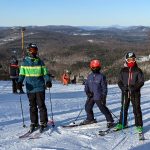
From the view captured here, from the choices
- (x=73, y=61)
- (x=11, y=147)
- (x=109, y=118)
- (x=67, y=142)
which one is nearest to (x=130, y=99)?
(x=109, y=118)

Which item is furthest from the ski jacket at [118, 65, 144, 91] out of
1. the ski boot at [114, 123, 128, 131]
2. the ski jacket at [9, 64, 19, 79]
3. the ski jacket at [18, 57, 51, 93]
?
the ski jacket at [9, 64, 19, 79]

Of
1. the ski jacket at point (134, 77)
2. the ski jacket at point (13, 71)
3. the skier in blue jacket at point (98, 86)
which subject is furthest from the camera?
the ski jacket at point (13, 71)

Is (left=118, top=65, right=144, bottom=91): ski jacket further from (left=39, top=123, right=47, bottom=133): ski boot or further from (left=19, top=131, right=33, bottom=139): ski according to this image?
(left=19, top=131, right=33, bottom=139): ski

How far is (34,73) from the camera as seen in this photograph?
27.7 feet

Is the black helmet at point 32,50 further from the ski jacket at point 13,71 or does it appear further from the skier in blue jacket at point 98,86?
the ski jacket at point 13,71

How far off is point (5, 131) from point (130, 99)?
2.73 meters

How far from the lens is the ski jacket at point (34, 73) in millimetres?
8430

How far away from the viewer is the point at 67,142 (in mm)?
7801

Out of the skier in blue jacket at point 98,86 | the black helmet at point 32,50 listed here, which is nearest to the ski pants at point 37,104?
the black helmet at point 32,50

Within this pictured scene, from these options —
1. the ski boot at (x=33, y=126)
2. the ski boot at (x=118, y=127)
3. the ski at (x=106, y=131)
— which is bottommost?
the ski at (x=106, y=131)

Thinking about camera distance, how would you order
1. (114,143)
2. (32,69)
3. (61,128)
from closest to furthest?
(114,143), (32,69), (61,128)

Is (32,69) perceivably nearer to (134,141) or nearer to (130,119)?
(134,141)

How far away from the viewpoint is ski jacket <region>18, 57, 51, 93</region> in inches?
332

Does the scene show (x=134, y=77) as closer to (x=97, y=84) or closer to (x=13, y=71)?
(x=97, y=84)
